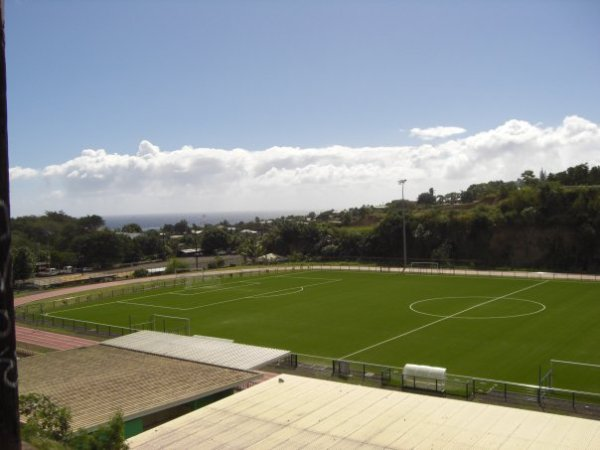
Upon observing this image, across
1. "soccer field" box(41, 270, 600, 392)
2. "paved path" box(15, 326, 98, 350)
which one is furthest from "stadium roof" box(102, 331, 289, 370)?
"paved path" box(15, 326, 98, 350)

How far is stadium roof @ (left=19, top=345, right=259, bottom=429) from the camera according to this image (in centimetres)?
1503

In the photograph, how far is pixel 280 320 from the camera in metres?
34.9

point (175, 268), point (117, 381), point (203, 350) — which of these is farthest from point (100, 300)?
point (117, 381)

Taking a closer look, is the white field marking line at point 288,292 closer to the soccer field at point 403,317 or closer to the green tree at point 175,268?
the soccer field at point 403,317

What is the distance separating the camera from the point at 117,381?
57.5 feet

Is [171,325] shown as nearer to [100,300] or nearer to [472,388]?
[100,300]

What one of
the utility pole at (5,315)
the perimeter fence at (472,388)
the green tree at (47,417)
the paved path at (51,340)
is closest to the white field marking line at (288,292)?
the paved path at (51,340)

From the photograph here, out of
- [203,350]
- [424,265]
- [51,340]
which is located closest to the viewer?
[203,350]

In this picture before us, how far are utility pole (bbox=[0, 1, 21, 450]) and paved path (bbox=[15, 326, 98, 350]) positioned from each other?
26162 mm

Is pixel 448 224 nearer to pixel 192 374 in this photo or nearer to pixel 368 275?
pixel 368 275

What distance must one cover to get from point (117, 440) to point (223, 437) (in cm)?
387

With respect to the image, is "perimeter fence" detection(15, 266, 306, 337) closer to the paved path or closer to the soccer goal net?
the paved path

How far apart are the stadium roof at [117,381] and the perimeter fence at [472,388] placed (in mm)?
5603

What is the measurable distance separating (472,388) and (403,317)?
14.4 m
